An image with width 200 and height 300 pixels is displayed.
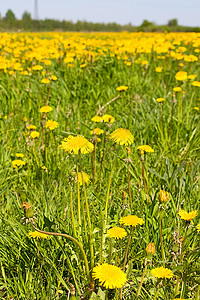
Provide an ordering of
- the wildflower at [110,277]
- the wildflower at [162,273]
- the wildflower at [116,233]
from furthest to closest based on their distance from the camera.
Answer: the wildflower at [116,233] < the wildflower at [162,273] < the wildflower at [110,277]

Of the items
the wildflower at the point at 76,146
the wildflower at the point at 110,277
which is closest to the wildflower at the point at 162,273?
the wildflower at the point at 110,277

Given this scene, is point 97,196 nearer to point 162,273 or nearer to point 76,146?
point 76,146

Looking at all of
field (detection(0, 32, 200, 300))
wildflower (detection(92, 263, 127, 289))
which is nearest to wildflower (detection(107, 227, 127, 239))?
field (detection(0, 32, 200, 300))

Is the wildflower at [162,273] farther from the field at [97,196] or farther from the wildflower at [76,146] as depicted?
the wildflower at [76,146]

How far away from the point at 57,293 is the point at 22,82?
11.0 ft

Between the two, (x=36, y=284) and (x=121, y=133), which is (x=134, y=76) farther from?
(x=36, y=284)

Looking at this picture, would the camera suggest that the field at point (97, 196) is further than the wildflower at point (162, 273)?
Yes

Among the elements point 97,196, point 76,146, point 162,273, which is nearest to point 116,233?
point 162,273

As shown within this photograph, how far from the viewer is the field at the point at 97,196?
120cm

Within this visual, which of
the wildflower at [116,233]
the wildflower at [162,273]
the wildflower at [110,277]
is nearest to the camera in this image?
the wildflower at [110,277]

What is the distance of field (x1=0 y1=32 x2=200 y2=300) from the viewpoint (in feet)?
3.94

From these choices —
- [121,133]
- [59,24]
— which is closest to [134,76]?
[121,133]

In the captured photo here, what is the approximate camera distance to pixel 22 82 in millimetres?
4113

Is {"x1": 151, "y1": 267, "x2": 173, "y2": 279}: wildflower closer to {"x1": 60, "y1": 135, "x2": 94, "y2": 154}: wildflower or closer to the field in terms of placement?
the field
